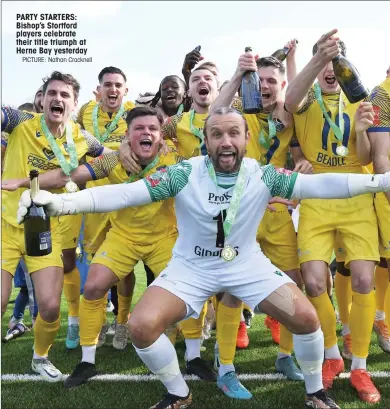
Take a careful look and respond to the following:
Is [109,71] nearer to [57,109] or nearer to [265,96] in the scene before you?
[57,109]

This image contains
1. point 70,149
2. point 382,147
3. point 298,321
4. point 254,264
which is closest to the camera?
point 298,321

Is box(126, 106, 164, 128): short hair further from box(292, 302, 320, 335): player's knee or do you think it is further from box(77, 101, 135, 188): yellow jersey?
box(292, 302, 320, 335): player's knee

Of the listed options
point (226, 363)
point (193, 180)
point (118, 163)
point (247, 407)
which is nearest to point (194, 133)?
point (118, 163)

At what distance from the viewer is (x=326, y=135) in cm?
441

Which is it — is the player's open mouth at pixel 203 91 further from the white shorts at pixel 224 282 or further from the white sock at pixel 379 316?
the white sock at pixel 379 316

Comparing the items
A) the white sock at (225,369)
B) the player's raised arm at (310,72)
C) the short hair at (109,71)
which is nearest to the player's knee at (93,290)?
the white sock at (225,369)

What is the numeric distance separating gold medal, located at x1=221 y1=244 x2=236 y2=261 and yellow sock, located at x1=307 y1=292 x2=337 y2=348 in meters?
0.92

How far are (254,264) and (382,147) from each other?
1513 mm

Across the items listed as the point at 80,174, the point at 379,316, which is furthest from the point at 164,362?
the point at 379,316

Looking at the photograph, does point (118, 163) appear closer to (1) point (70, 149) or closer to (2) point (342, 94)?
(1) point (70, 149)

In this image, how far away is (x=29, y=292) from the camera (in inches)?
255

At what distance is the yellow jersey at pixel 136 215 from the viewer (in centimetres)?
475

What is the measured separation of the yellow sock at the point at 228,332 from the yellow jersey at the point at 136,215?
968 millimetres

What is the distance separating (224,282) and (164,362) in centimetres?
71
